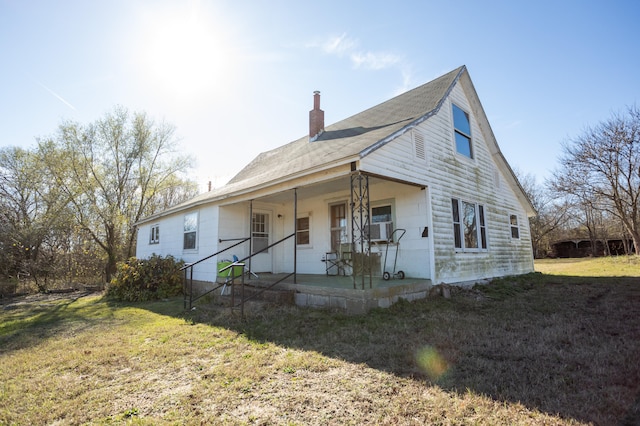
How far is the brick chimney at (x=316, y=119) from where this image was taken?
1190 centimetres

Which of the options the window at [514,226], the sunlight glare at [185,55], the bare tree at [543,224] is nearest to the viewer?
the sunlight glare at [185,55]

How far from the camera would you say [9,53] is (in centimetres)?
793

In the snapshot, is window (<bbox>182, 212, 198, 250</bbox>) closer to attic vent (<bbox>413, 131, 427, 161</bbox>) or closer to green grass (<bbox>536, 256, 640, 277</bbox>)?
attic vent (<bbox>413, 131, 427, 161</bbox>)

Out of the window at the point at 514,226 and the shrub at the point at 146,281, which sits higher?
the window at the point at 514,226

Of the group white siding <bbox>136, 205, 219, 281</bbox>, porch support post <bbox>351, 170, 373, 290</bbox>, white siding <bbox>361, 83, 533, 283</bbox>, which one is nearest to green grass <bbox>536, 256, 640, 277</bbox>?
white siding <bbox>361, 83, 533, 283</bbox>

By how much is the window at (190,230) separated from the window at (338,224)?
4.54 m

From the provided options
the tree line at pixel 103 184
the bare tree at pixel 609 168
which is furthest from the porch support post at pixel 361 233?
the bare tree at pixel 609 168

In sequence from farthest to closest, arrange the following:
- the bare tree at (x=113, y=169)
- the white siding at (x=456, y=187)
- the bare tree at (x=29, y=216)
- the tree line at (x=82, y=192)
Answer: the bare tree at (x=113, y=169) < the tree line at (x=82, y=192) < the bare tree at (x=29, y=216) < the white siding at (x=456, y=187)

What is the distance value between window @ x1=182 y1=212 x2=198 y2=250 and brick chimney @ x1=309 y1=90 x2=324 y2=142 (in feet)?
16.5

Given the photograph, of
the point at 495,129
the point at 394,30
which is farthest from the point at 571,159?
the point at 394,30

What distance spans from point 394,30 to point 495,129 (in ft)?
17.5

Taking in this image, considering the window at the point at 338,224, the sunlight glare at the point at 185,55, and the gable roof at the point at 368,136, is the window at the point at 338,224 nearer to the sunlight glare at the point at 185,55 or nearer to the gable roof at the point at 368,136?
the gable roof at the point at 368,136

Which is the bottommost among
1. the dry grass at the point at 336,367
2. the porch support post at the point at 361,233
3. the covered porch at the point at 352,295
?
the dry grass at the point at 336,367

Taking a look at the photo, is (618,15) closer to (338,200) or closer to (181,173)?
(338,200)
